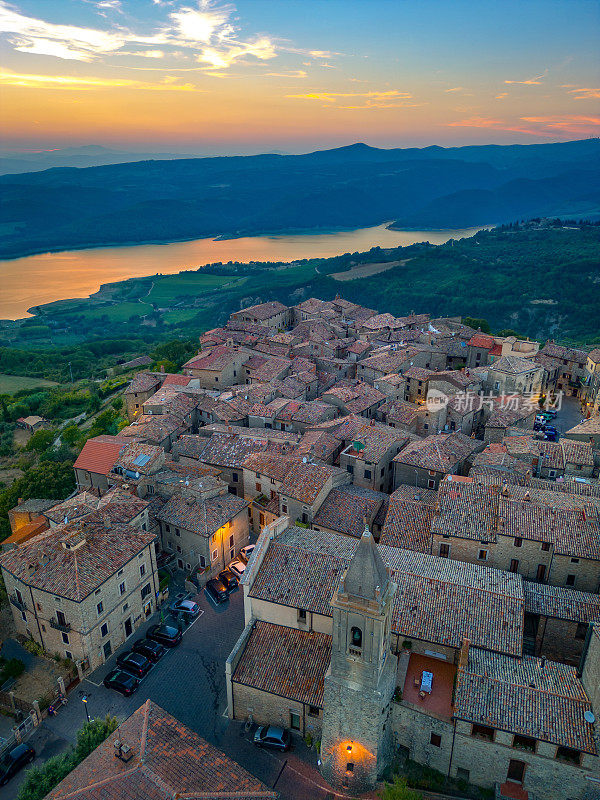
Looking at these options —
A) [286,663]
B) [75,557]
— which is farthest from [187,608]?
[286,663]

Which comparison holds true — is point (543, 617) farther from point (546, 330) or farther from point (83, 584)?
point (546, 330)

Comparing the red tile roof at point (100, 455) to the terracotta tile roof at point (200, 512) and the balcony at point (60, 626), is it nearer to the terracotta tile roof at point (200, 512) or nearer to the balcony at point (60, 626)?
the terracotta tile roof at point (200, 512)

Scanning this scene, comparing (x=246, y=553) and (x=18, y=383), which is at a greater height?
(x=246, y=553)

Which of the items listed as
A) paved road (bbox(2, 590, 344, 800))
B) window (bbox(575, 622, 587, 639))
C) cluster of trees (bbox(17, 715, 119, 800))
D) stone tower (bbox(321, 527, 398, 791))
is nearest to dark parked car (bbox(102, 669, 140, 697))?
paved road (bbox(2, 590, 344, 800))

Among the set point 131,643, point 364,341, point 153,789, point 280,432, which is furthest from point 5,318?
point 153,789

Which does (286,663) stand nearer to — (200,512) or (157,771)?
(157,771)

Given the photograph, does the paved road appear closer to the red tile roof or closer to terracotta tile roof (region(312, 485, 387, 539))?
terracotta tile roof (region(312, 485, 387, 539))

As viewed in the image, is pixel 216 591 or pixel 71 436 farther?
pixel 71 436

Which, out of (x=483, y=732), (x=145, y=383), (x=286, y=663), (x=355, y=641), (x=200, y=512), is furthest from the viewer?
(x=145, y=383)
